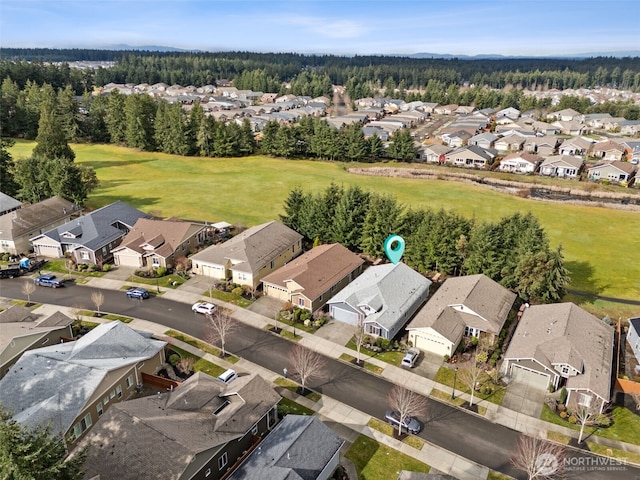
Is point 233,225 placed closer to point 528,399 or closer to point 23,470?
point 528,399

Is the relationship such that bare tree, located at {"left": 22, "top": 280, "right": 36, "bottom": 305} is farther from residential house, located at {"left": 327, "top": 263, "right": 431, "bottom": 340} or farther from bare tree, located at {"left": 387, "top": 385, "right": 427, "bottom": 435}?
bare tree, located at {"left": 387, "top": 385, "right": 427, "bottom": 435}

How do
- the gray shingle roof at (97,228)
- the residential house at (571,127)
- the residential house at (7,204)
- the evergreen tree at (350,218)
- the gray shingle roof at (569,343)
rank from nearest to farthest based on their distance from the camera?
the gray shingle roof at (569,343)
the gray shingle roof at (97,228)
the evergreen tree at (350,218)
the residential house at (7,204)
the residential house at (571,127)

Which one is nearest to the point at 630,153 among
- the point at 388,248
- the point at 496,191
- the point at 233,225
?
the point at 496,191

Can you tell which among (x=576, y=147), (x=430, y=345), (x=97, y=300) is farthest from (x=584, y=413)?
(x=576, y=147)

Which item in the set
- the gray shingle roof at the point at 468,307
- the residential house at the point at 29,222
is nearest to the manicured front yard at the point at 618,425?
the gray shingle roof at the point at 468,307

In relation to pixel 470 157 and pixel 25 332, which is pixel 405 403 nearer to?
pixel 25 332

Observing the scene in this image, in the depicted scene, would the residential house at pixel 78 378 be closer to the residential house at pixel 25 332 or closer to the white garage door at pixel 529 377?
the residential house at pixel 25 332
